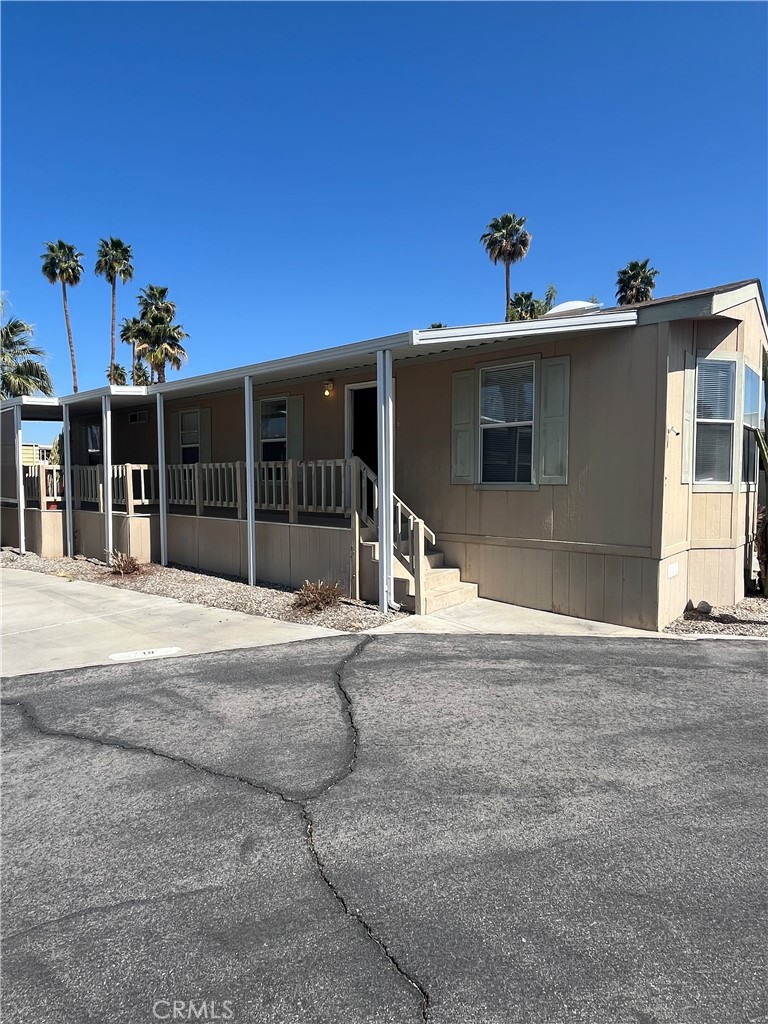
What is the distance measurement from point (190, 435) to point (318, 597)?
6697 millimetres

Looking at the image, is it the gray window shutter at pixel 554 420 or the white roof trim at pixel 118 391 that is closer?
the gray window shutter at pixel 554 420

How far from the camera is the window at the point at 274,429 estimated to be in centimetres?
1102

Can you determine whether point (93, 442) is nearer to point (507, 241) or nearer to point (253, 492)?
A: point (253, 492)

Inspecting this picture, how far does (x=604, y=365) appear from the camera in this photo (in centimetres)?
725

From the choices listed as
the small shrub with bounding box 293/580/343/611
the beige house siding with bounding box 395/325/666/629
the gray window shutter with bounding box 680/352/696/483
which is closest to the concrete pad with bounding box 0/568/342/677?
the small shrub with bounding box 293/580/343/611

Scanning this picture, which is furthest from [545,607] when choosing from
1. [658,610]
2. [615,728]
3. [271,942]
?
[271,942]

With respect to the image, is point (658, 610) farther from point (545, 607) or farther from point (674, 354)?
point (674, 354)

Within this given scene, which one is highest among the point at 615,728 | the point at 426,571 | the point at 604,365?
the point at 604,365

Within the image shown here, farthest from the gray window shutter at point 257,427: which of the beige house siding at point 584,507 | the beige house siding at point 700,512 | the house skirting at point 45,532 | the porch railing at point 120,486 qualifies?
the beige house siding at point 700,512

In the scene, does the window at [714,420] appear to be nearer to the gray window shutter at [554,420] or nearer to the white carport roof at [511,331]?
the white carport roof at [511,331]

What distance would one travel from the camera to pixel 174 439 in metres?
13.3

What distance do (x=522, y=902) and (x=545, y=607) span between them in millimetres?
5558

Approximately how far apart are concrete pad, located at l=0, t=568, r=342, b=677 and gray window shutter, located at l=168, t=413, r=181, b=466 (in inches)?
184

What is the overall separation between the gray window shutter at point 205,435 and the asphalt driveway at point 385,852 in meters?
7.85
